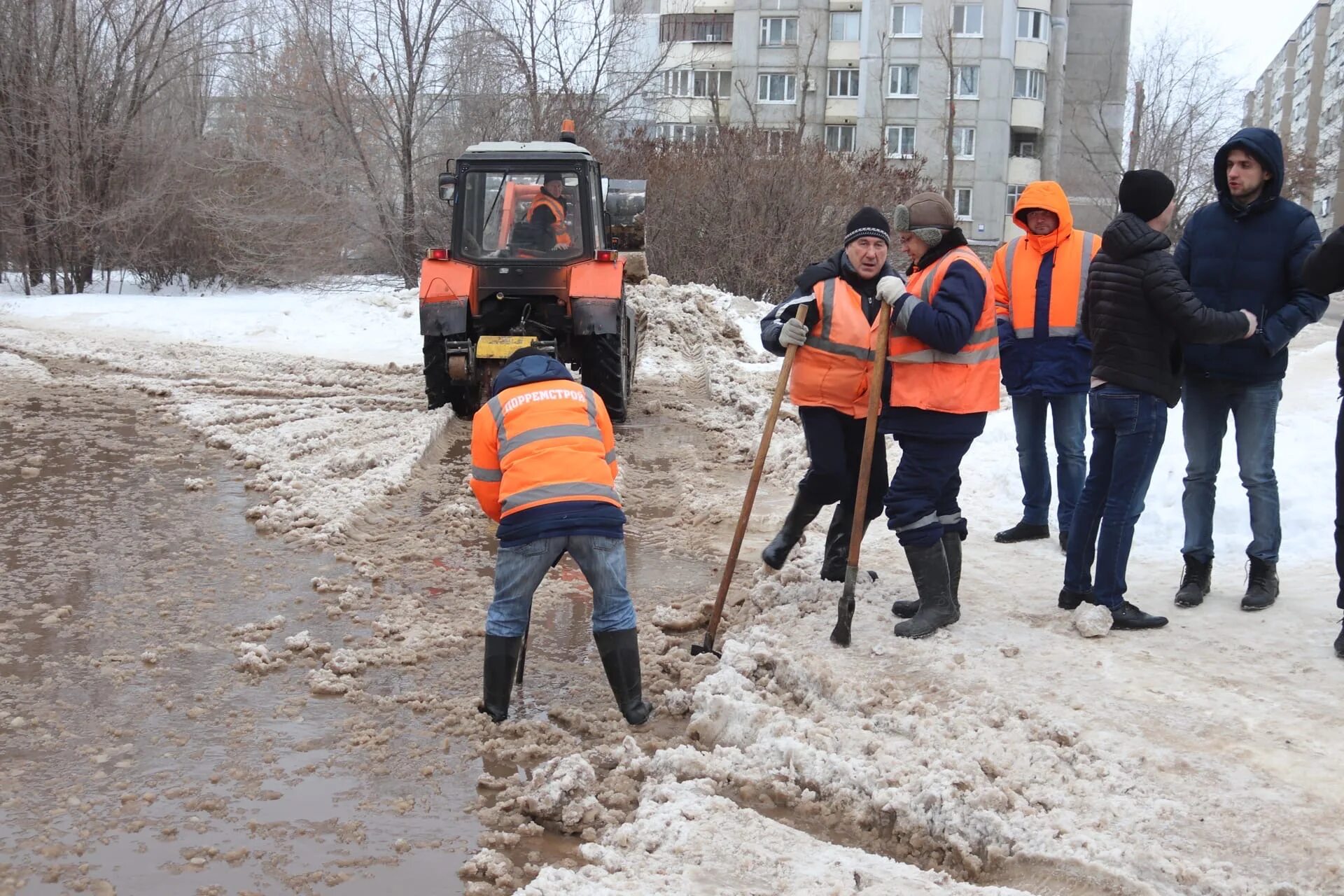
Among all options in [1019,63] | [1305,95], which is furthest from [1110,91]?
[1305,95]

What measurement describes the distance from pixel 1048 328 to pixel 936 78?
130ft

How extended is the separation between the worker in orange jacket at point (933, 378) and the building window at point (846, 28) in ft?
141

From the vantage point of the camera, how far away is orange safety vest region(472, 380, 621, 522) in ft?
14.2

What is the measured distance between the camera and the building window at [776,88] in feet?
150

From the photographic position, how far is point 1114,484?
202 inches

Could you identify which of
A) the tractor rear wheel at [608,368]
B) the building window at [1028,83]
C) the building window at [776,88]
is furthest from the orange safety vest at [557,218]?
the building window at [776,88]

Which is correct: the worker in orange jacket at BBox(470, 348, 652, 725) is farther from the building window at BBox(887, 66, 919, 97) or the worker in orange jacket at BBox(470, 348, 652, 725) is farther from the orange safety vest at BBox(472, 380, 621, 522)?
the building window at BBox(887, 66, 919, 97)

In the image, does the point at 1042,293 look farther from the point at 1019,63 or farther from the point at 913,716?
the point at 1019,63

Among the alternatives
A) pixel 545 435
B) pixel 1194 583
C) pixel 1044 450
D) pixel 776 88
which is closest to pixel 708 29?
pixel 776 88

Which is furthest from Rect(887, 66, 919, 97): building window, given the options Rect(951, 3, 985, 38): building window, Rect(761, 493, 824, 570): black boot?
Rect(761, 493, 824, 570): black boot

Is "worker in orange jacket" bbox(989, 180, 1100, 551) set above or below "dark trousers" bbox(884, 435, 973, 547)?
above

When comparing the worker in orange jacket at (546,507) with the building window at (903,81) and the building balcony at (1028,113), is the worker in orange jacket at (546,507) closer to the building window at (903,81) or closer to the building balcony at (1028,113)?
the building window at (903,81)

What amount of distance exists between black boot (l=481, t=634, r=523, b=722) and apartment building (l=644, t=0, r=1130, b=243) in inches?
1479

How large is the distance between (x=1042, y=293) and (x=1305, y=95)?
89349mm
